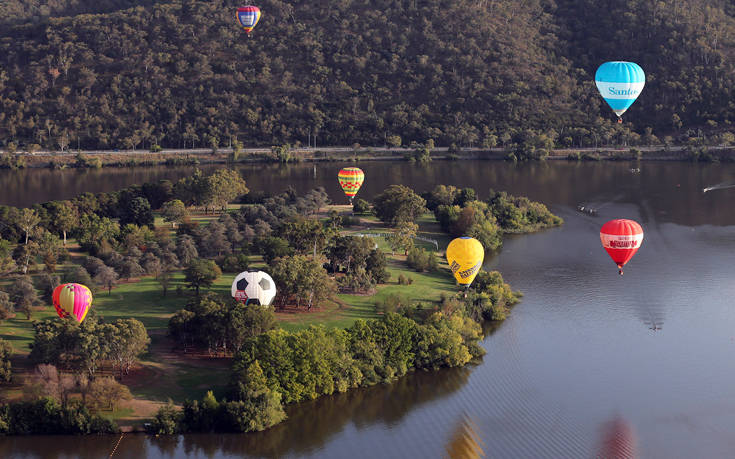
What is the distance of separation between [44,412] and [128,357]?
4.97 metres

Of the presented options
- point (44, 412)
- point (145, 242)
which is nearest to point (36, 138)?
point (145, 242)

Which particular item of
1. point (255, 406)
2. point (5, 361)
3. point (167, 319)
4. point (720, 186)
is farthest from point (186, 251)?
point (720, 186)

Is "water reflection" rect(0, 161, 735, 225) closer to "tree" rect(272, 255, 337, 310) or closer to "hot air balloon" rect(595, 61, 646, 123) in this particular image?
"hot air balloon" rect(595, 61, 646, 123)

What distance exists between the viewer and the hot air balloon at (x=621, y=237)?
56.2 metres

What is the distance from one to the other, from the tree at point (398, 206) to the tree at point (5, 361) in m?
37.9

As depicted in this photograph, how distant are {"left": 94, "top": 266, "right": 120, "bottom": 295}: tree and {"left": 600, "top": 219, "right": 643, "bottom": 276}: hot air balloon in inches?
1131

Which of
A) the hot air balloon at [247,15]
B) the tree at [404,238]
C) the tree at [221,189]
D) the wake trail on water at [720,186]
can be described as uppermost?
the hot air balloon at [247,15]

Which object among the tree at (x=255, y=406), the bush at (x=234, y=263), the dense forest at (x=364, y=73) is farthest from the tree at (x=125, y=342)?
the dense forest at (x=364, y=73)

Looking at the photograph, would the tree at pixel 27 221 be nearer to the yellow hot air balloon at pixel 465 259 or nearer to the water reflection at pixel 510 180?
the water reflection at pixel 510 180

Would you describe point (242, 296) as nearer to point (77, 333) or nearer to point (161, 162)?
point (77, 333)

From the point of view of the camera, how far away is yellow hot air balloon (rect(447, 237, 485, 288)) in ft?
182

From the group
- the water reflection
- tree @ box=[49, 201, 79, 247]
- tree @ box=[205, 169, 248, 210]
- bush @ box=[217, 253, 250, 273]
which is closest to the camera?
bush @ box=[217, 253, 250, 273]

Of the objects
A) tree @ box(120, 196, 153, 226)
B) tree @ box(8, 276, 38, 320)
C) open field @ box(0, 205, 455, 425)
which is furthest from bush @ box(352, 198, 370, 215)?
tree @ box(8, 276, 38, 320)

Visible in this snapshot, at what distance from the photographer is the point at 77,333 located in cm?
4166
